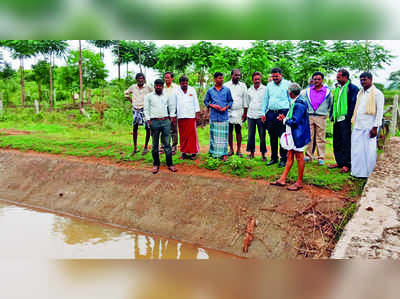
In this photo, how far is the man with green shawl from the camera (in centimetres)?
589

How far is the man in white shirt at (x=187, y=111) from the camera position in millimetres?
6859

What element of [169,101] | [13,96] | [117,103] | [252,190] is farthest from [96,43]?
[252,190]

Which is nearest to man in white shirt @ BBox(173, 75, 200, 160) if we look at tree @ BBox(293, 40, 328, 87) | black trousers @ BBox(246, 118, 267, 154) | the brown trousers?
black trousers @ BBox(246, 118, 267, 154)

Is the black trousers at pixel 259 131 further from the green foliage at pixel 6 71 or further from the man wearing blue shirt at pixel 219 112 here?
the green foliage at pixel 6 71

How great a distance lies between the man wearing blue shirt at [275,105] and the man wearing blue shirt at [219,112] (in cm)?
77

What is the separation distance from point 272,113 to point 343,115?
123 cm

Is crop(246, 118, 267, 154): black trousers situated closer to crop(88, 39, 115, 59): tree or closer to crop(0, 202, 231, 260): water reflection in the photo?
crop(0, 202, 231, 260): water reflection

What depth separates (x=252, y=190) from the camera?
18.7 ft

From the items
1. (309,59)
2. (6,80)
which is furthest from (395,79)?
(6,80)

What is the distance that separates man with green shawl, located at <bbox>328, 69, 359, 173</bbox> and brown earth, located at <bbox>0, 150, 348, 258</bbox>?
3.36 feet

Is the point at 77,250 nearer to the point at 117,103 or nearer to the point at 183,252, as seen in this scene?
the point at 183,252

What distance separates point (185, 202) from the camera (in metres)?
5.99

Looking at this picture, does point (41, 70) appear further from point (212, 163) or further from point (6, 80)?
point (212, 163)

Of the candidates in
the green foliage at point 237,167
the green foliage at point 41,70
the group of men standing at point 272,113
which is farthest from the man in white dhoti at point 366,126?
the green foliage at point 41,70
